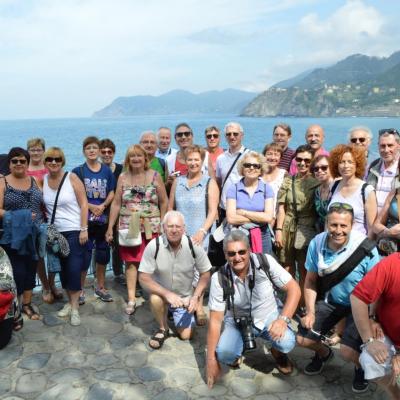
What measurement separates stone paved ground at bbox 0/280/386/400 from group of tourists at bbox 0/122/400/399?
158mm

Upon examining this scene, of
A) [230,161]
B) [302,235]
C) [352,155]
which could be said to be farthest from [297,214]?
[230,161]

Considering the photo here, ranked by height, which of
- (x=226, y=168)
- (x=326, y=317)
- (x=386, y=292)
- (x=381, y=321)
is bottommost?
(x=326, y=317)

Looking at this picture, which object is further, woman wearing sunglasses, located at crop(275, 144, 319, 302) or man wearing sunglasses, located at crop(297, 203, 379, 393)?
woman wearing sunglasses, located at crop(275, 144, 319, 302)

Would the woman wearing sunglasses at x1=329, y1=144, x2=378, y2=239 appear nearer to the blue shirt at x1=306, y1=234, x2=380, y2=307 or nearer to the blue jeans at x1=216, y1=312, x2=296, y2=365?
the blue shirt at x1=306, y1=234, x2=380, y2=307

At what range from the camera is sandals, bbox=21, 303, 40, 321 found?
518 cm

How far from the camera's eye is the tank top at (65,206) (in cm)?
496

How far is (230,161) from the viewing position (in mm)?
5734

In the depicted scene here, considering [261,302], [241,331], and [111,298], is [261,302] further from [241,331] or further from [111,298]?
[111,298]

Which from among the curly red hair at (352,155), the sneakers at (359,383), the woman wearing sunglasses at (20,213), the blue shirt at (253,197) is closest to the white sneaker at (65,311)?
the woman wearing sunglasses at (20,213)

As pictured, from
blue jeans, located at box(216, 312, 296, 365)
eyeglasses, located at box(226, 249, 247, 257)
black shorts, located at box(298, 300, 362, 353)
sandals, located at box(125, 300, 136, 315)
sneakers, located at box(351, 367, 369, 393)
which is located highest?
eyeglasses, located at box(226, 249, 247, 257)

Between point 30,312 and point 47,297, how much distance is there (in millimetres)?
450

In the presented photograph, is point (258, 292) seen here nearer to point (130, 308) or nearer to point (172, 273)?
point (172, 273)

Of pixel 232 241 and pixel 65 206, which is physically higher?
pixel 65 206

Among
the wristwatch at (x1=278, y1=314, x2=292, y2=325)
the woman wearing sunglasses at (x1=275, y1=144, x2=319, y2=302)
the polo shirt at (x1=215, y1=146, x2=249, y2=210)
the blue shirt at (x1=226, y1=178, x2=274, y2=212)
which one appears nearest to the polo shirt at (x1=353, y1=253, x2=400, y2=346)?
the wristwatch at (x1=278, y1=314, x2=292, y2=325)
